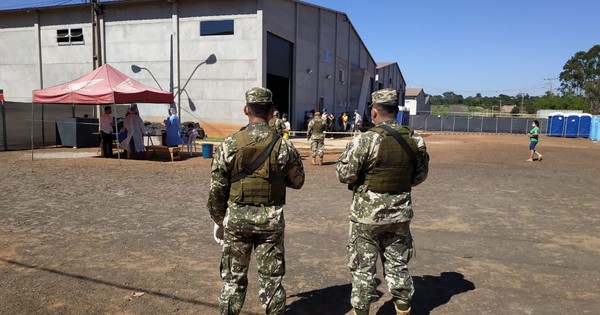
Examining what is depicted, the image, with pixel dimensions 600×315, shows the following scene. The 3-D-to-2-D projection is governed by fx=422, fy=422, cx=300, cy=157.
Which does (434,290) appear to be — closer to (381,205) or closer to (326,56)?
(381,205)

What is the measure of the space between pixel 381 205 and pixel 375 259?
1.35 ft

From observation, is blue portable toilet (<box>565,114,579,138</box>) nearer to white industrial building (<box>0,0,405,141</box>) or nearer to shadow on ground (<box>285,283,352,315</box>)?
white industrial building (<box>0,0,405,141</box>)

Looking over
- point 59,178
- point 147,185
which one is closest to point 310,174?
point 147,185

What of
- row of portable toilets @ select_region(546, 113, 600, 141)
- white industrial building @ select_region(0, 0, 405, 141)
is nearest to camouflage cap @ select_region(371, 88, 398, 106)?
white industrial building @ select_region(0, 0, 405, 141)

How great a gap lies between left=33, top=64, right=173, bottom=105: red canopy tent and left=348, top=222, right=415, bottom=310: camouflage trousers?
1079cm

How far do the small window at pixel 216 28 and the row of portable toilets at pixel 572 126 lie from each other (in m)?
26.5

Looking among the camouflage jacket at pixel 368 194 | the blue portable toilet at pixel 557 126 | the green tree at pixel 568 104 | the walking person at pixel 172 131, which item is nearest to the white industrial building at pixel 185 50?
the walking person at pixel 172 131

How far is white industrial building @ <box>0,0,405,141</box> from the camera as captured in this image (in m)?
21.8

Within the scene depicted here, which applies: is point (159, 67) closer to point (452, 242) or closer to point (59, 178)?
point (59, 178)

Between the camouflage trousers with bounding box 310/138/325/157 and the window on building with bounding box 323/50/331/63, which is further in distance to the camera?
the window on building with bounding box 323/50/331/63

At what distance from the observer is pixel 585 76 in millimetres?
78125

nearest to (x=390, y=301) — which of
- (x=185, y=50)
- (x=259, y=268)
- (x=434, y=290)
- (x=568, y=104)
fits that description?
(x=434, y=290)

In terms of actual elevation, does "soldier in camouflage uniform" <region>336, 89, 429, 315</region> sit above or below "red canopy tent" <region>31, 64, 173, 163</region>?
below

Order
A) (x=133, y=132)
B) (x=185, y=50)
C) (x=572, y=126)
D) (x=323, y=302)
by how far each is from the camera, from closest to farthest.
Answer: (x=323, y=302) < (x=133, y=132) < (x=185, y=50) < (x=572, y=126)
